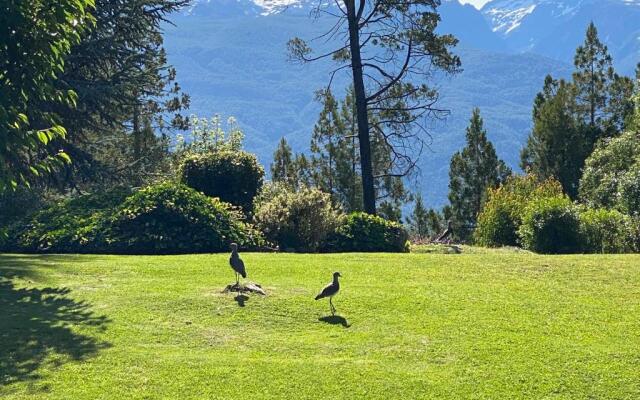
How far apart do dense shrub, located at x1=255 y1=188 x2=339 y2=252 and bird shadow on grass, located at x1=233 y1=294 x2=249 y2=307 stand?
21.2 feet

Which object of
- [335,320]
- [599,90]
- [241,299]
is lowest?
[335,320]

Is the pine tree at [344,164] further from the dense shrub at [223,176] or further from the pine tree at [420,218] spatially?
the dense shrub at [223,176]

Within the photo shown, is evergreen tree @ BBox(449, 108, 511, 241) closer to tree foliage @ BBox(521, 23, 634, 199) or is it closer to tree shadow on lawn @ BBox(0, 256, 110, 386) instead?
tree foliage @ BBox(521, 23, 634, 199)

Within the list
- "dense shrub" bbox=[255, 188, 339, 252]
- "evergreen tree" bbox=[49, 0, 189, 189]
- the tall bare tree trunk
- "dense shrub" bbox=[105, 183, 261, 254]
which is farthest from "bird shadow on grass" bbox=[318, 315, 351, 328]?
the tall bare tree trunk

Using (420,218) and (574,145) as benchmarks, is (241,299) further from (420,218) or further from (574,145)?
(420,218)

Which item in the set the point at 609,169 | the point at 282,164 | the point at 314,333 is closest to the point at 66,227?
the point at 314,333

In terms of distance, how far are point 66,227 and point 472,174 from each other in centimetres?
3214

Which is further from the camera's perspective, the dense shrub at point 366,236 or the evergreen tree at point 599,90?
the evergreen tree at point 599,90

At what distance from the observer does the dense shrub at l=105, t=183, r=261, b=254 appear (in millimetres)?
15406

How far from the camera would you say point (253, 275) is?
40.8 ft

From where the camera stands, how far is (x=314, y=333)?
930cm

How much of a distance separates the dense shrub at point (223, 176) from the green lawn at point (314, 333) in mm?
6533

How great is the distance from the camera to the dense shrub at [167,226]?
607 inches

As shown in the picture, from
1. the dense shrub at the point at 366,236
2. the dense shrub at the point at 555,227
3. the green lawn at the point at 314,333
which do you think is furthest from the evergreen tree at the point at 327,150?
the green lawn at the point at 314,333
